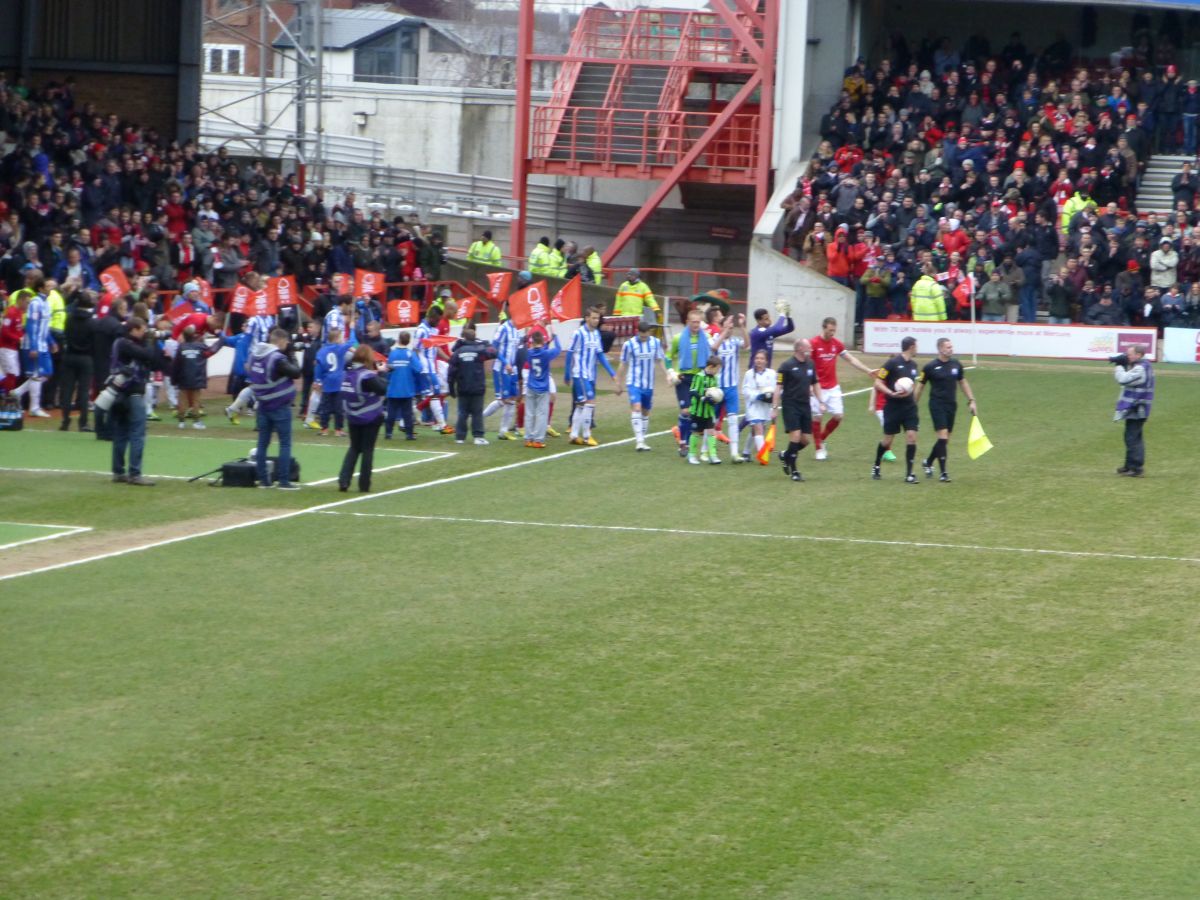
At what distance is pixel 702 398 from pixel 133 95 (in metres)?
24.0

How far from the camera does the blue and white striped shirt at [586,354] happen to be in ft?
76.1

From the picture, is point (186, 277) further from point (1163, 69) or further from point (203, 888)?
point (203, 888)

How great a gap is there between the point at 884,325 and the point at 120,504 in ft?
68.4

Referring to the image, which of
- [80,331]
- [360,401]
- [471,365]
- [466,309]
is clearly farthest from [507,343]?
[80,331]

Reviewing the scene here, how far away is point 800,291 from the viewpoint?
38.4 m

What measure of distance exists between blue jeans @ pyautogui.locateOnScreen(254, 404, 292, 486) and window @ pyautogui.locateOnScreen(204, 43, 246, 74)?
205 ft

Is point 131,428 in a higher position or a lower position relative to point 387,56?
lower

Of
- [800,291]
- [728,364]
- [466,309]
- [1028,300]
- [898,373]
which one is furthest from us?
[800,291]

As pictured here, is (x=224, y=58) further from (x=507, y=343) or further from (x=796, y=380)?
(x=796, y=380)

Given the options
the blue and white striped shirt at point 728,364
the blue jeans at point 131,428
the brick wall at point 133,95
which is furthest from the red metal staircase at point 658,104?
the blue jeans at point 131,428

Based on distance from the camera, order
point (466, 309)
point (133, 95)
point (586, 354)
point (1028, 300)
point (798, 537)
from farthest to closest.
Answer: point (133, 95), point (1028, 300), point (466, 309), point (586, 354), point (798, 537)

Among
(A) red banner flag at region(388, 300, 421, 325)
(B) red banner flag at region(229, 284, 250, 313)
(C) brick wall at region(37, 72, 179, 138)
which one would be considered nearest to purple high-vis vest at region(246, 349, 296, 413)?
(B) red banner flag at region(229, 284, 250, 313)

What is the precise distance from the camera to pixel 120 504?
18.6m

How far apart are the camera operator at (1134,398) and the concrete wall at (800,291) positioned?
1638 centimetres
